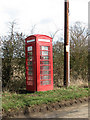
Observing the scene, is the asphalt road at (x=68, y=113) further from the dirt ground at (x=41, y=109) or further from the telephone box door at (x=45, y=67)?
the telephone box door at (x=45, y=67)

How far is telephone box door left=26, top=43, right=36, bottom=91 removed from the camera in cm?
866

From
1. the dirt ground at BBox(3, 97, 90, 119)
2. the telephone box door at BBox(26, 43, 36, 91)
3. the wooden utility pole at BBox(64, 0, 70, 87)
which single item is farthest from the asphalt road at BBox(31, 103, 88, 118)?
the wooden utility pole at BBox(64, 0, 70, 87)

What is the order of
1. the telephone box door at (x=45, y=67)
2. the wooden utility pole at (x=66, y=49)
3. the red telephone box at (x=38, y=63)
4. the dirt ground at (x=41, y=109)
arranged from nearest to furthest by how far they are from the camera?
the dirt ground at (x=41, y=109)
the red telephone box at (x=38, y=63)
the telephone box door at (x=45, y=67)
the wooden utility pole at (x=66, y=49)

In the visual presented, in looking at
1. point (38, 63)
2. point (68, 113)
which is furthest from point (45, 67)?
point (68, 113)

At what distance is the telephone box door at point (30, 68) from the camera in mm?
8656

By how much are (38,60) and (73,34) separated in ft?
35.9

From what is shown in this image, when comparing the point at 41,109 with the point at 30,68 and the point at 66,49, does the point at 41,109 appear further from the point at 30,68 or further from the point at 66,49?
the point at 66,49

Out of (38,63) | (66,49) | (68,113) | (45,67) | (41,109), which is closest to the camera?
(68,113)

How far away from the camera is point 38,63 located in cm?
856

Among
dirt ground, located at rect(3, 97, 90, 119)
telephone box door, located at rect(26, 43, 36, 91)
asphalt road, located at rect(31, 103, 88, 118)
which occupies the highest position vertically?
telephone box door, located at rect(26, 43, 36, 91)

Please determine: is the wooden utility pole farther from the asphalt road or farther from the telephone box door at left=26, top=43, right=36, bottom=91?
the asphalt road

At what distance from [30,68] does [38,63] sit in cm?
57


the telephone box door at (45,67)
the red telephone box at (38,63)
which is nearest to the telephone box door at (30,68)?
the red telephone box at (38,63)

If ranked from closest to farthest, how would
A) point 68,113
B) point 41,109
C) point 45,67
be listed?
Answer: point 68,113 < point 41,109 < point 45,67
